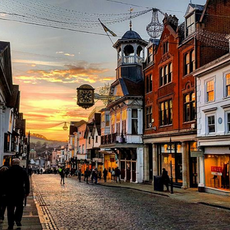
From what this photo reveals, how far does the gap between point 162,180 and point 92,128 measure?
37758 mm

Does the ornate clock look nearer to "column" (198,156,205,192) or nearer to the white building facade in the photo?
the white building facade

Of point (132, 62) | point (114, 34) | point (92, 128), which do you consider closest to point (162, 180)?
point (114, 34)

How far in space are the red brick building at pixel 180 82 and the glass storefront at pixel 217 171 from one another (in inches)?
52.6

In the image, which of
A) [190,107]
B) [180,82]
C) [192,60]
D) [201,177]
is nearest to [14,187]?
[201,177]

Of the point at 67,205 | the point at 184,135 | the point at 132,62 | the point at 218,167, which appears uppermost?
the point at 132,62

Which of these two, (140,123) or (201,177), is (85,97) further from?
(140,123)

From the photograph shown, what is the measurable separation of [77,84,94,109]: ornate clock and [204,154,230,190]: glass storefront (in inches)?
366

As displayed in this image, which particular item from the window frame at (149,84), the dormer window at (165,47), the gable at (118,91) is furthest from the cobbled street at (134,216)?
the gable at (118,91)

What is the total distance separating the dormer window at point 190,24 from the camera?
26.2m

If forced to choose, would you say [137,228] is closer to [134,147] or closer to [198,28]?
[198,28]

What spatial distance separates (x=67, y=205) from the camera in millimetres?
17062

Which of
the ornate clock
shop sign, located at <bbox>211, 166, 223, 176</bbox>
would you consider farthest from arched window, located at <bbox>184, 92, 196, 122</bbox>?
the ornate clock

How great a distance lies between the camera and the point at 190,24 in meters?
26.7

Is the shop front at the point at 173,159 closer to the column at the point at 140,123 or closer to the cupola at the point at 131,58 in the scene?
the column at the point at 140,123
